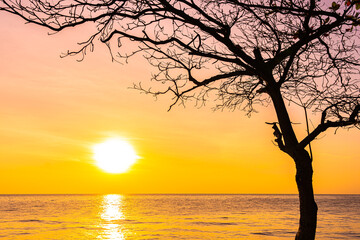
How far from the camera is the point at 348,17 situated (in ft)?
19.6

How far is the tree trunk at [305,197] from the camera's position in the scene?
654cm

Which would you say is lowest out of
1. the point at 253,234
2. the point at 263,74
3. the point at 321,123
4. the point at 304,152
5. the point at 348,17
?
the point at 253,234

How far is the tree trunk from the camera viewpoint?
21.5ft

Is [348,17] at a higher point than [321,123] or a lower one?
higher

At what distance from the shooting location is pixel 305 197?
261 inches

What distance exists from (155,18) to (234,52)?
1372 mm

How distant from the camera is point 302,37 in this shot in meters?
6.81

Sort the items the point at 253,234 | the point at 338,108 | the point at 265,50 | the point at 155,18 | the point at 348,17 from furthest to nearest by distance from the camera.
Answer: the point at 253,234, the point at 265,50, the point at 338,108, the point at 155,18, the point at 348,17

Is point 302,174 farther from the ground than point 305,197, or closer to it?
farther from the ground

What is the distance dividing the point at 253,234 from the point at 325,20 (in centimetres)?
2249

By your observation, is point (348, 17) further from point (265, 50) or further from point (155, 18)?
point (155, 18)

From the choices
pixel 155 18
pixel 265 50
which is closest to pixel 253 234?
pixel 265 50

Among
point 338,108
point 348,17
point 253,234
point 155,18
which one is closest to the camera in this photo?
point 348,17

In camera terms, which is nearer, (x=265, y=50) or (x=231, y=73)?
(x=231, y=73)
